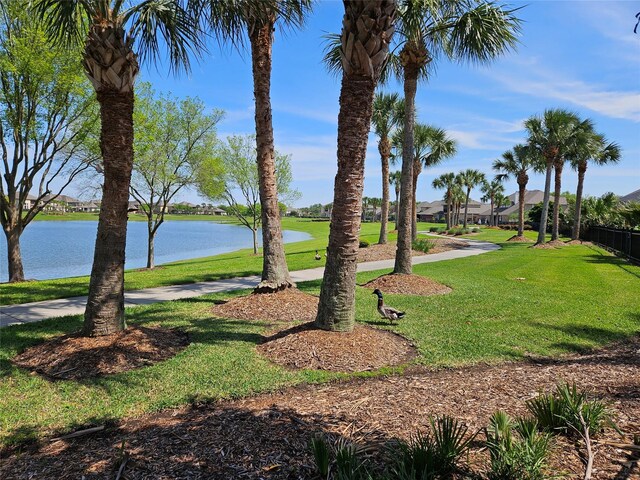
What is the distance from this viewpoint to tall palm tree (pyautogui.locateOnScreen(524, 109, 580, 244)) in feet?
84.5

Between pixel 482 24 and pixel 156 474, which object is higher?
pixel 482 24

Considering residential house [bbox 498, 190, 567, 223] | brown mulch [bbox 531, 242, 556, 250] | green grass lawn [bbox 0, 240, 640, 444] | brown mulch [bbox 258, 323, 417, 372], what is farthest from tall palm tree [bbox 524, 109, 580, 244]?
residential house [bbox 498, 190, 567, 223]

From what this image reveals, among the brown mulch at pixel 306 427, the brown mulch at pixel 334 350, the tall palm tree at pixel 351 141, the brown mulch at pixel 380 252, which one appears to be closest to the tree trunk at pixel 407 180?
the brown mulch at pixel 334 350

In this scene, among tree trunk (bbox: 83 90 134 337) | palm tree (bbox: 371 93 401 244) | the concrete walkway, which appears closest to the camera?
tree trunk (bbox: 83 90 134 337)

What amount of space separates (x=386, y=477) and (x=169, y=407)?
2.51 m

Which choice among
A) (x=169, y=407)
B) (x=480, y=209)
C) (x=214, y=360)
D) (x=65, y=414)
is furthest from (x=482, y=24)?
(x=480, y=209)

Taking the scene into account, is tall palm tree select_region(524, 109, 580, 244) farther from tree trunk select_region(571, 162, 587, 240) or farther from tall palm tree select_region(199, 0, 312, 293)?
tall palm tree select_region(199, 0, 312, 293)

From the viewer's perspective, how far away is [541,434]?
299 cm

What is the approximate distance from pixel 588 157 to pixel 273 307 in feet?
98.5

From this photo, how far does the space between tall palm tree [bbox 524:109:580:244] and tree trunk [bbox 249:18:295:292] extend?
2276 centimetres

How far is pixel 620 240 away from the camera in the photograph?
2008 cm

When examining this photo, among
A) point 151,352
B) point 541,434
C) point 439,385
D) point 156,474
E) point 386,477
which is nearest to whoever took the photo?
point 386,477

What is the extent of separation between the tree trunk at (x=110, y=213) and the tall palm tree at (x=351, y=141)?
289 centimetres

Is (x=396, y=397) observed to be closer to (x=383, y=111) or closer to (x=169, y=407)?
(x=169, y=407)
